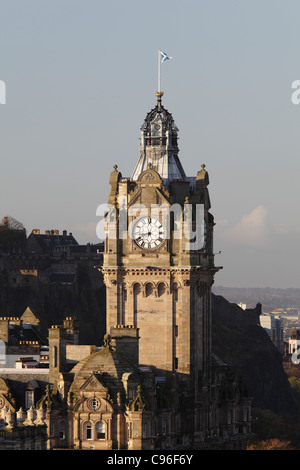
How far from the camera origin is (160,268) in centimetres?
16388

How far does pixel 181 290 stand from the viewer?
6462 inches

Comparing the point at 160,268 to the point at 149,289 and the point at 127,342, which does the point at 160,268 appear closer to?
the point at 149,289

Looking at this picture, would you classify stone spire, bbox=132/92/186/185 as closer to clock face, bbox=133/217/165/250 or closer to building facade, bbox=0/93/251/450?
building facade, bbox=0/93/251/450

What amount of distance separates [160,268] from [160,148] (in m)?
11.2

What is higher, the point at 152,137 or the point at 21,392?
the point at 152,137

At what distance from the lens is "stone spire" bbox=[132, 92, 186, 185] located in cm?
16762

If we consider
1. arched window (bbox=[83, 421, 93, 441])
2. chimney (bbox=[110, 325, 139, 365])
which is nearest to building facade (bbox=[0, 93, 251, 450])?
chimney (bbox=[110, 325, 139, 365])

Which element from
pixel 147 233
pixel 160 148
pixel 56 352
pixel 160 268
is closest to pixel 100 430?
pixel 56 352
